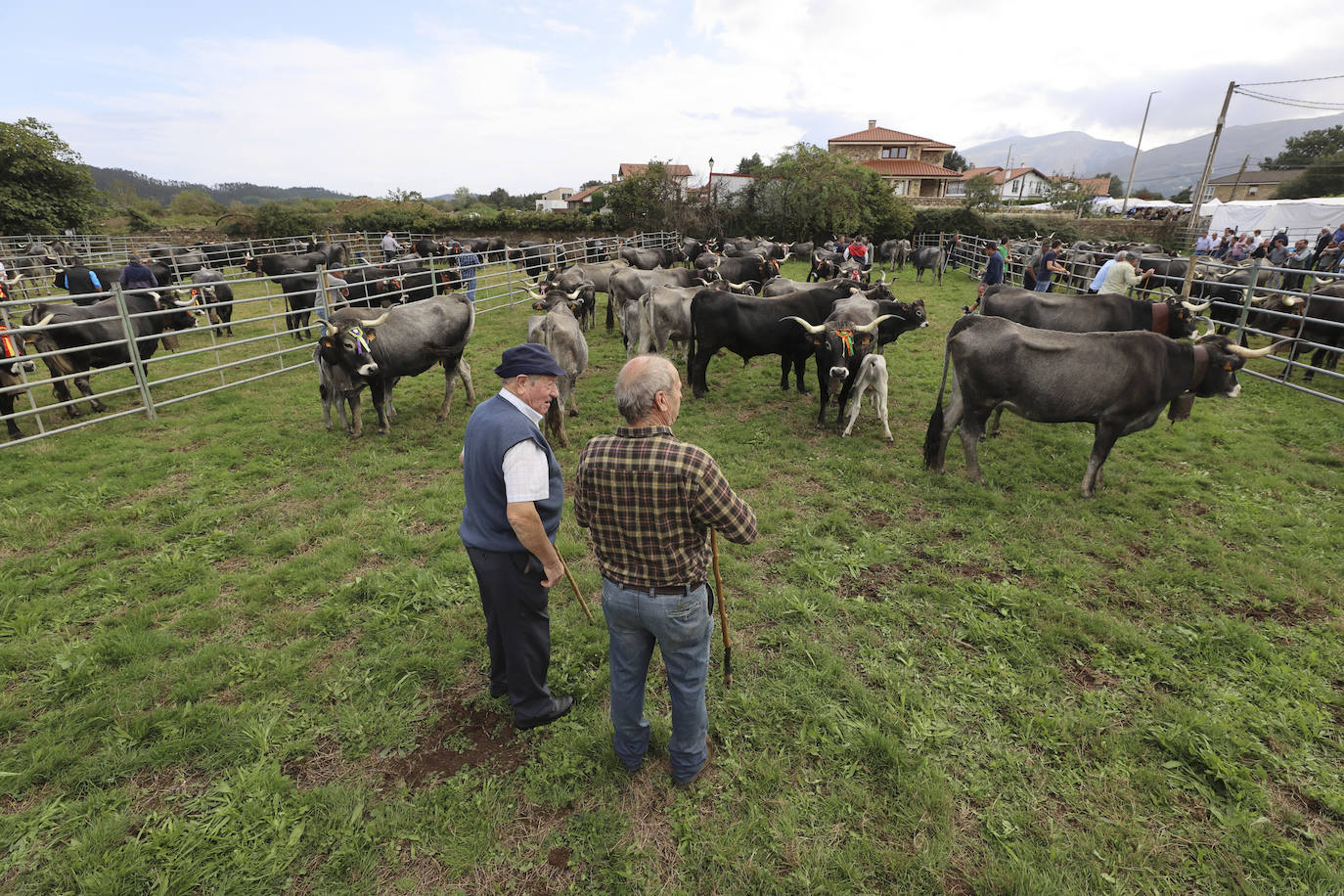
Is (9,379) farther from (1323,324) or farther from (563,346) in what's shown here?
(1323,324)

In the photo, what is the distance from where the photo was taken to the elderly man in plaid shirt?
95.5 inches

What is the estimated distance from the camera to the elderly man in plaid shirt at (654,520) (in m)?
2.43

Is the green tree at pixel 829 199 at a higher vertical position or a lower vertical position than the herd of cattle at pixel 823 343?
higher

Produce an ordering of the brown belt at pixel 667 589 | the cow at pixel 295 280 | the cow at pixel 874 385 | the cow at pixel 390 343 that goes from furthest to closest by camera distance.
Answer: the cow at pixel 295 280 < the cow at pixel 874 385 < the cow at pixel 390 343 < the brown belt at pixel 667 589

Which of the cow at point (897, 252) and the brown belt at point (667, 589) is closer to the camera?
the brown belt at point (667, 589)

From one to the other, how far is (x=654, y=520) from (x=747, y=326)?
24.8 feet

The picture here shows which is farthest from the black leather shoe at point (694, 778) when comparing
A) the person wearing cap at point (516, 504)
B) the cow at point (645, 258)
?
the cow at point (645, 258)

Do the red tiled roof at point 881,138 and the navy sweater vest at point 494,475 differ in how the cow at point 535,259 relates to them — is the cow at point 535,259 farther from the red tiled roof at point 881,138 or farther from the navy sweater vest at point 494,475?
the red tiled roof at point 881,138

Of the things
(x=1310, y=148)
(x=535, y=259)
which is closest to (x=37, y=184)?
(x=535, y=259)

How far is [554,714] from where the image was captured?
11.6 feet

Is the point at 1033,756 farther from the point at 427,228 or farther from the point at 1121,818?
the point at 427,228

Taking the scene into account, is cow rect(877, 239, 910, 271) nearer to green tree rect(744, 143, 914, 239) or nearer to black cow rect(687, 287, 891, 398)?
green tree rect(744, 143, 914, 239)

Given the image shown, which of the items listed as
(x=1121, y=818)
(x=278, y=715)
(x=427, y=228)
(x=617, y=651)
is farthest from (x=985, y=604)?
(x=427, y=228)

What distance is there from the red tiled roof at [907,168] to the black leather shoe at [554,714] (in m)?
59.7
